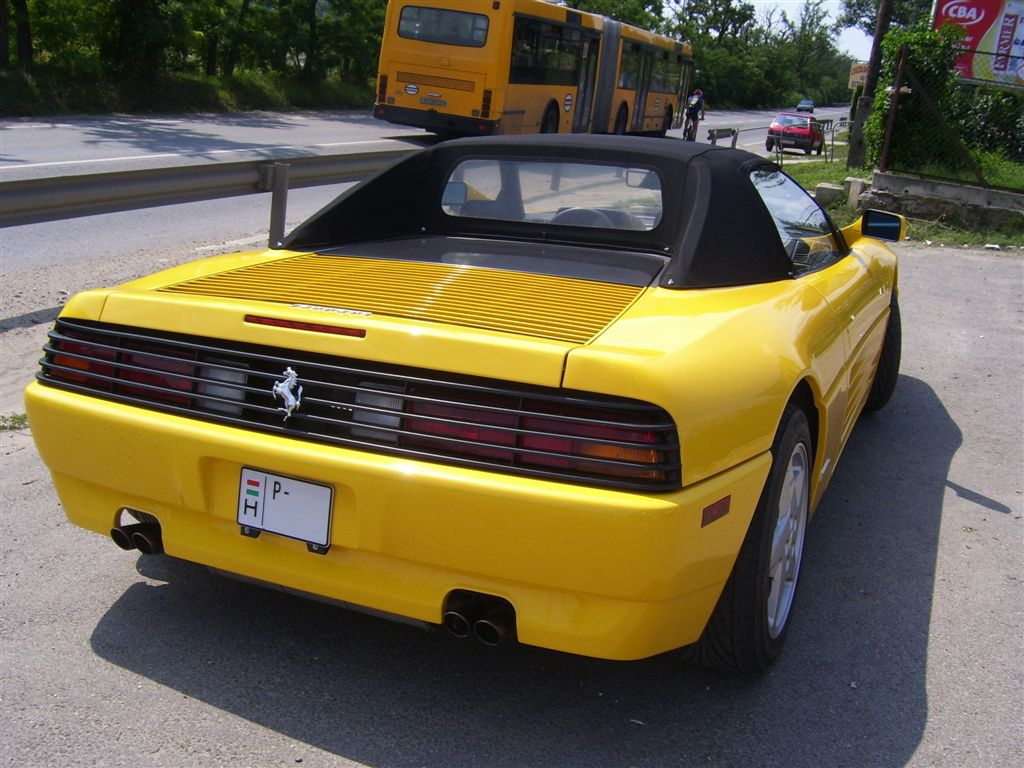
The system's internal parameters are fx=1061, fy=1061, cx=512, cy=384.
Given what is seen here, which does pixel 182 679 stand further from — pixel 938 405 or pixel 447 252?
pixel 938 405

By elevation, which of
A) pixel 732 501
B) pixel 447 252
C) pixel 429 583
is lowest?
pixel 429 583

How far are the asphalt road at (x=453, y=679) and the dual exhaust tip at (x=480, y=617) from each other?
290 millimetres

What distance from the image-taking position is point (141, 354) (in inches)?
113

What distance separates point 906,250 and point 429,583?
34.9ft

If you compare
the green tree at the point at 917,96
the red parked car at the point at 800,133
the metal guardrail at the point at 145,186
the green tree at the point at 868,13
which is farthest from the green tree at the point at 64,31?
the green tree at the point at 868,13

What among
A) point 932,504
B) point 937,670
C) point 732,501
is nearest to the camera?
point 732,501

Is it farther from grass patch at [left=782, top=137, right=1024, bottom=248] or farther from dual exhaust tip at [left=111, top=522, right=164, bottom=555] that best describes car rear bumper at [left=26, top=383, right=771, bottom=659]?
grass patch at [left=782, top=137, right=1024, bottom=248]

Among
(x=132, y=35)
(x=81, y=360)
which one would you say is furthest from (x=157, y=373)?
(x=132, y=35)

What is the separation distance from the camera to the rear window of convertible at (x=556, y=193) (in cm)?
377

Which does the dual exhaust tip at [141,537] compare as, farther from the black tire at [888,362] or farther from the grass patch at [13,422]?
the black tire at [888,362]

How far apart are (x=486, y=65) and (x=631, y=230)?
A: 17.0m

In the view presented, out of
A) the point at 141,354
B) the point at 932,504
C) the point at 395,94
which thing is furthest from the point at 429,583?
the point at 395,94

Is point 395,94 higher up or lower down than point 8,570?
higher up

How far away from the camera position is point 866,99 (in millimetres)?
17766
